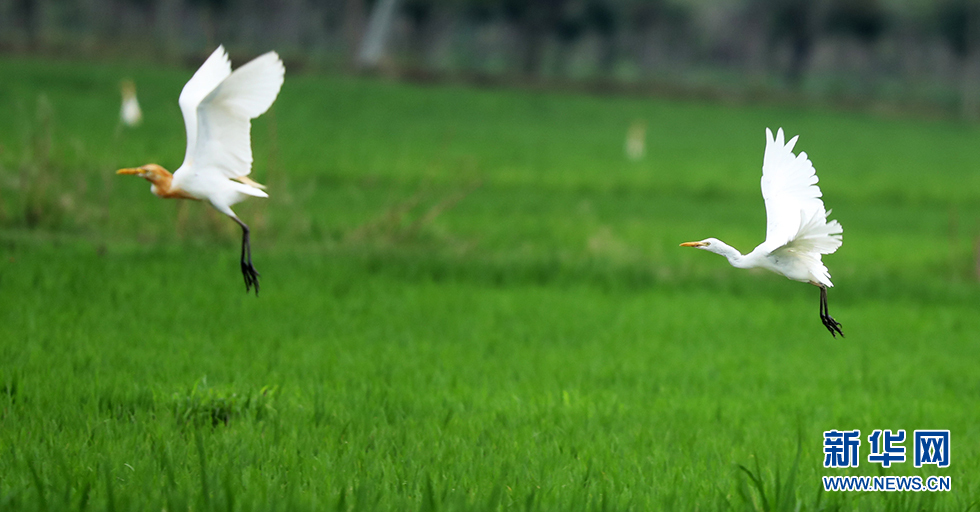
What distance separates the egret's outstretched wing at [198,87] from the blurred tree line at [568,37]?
48.0 metres

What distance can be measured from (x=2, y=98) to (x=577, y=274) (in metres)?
21.1

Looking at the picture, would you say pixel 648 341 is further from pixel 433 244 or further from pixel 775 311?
pixel 433 244

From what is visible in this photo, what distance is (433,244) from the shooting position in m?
13.7

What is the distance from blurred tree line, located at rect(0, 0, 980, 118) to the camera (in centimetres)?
5834

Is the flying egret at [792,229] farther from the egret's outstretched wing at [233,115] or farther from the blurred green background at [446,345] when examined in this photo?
the blurred green background at [446,345]

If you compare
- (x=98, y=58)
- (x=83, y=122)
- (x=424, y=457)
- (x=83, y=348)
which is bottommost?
(x=424, y=457)

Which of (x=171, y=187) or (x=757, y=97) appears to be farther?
(x=757, y=97)

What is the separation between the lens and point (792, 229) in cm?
211

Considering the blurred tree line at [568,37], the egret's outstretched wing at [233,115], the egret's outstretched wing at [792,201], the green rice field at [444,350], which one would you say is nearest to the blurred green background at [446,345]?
the green rice field at [444,350]

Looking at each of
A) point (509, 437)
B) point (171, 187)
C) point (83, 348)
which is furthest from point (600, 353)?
point (171, 187)

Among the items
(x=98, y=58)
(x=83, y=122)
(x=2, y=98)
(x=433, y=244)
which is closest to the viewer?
(x=433, y=244)

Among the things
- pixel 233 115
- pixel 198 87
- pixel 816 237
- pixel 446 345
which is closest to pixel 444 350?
pixel 446 345

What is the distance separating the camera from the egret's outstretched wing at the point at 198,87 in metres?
2.68

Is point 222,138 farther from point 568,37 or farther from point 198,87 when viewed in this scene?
point 568,37
